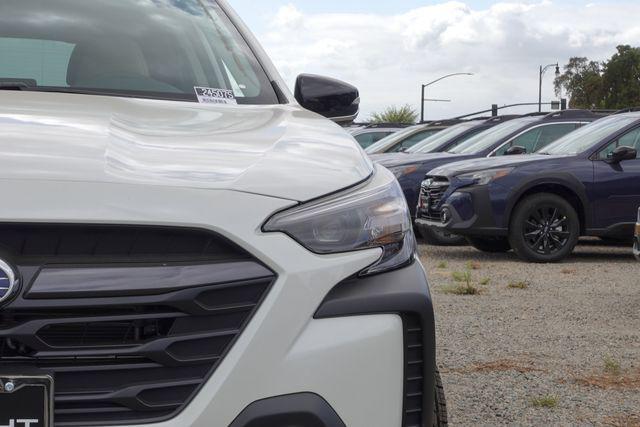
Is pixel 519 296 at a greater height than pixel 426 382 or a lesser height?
lesser

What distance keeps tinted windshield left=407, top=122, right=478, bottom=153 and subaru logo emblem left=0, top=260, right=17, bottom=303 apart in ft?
39.1

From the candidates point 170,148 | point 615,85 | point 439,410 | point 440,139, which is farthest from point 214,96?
point 615,85

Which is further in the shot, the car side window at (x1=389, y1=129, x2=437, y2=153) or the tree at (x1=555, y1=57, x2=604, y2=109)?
the tree at (x1=555, y1=57, x2=604, y2=109)

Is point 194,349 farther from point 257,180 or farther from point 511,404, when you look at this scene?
point 511,404

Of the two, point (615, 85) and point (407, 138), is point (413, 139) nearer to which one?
point (407, 138)

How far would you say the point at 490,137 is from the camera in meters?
13.0

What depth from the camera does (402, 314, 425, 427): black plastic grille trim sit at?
2.23m

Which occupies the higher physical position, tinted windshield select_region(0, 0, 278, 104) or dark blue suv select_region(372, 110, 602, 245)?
tinted windshield select_region(0, 0, 278, 104)

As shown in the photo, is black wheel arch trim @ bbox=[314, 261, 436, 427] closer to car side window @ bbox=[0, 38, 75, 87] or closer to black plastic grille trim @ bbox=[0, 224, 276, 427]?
black plastic grille trim @ bbox=[0, 224, 276, 427]

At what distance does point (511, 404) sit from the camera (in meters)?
4.44

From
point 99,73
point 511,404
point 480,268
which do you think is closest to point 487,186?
point 480,268

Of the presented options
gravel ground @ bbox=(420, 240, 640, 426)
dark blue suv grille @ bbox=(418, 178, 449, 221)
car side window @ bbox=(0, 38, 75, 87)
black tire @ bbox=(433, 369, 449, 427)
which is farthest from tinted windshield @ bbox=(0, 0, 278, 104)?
dark blue suv grille @ bbox=(418, 178, 449, 221)

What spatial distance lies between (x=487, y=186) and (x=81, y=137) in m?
8.24

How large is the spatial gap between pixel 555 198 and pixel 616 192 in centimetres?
59
